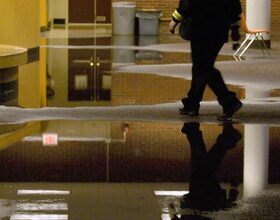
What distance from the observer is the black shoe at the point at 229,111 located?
11.3 meters

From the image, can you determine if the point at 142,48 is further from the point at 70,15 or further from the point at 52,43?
the point at 70,15

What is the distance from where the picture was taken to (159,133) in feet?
34.9

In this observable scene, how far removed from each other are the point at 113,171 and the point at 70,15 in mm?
31630

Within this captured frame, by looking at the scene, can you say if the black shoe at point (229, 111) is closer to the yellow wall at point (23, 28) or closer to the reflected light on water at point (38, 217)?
the reflected light on water at point (38, 217)

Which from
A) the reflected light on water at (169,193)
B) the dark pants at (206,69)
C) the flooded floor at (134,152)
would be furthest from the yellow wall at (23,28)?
the reflected light on water at (169,193)

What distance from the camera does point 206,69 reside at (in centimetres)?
1107

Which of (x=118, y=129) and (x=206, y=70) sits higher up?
(x=206, y=70)

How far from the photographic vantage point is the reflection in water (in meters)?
7.14

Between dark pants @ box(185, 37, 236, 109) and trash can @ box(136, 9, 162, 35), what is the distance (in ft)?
71.4

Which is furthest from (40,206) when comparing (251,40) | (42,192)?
(251,40)

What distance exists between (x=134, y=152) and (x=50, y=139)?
122 centimetres

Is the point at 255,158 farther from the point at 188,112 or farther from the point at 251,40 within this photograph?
the point at 251,40

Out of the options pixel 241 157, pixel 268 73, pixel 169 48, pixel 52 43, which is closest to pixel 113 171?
pixel 241 157

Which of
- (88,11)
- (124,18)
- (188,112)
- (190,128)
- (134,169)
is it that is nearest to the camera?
(134,169)
